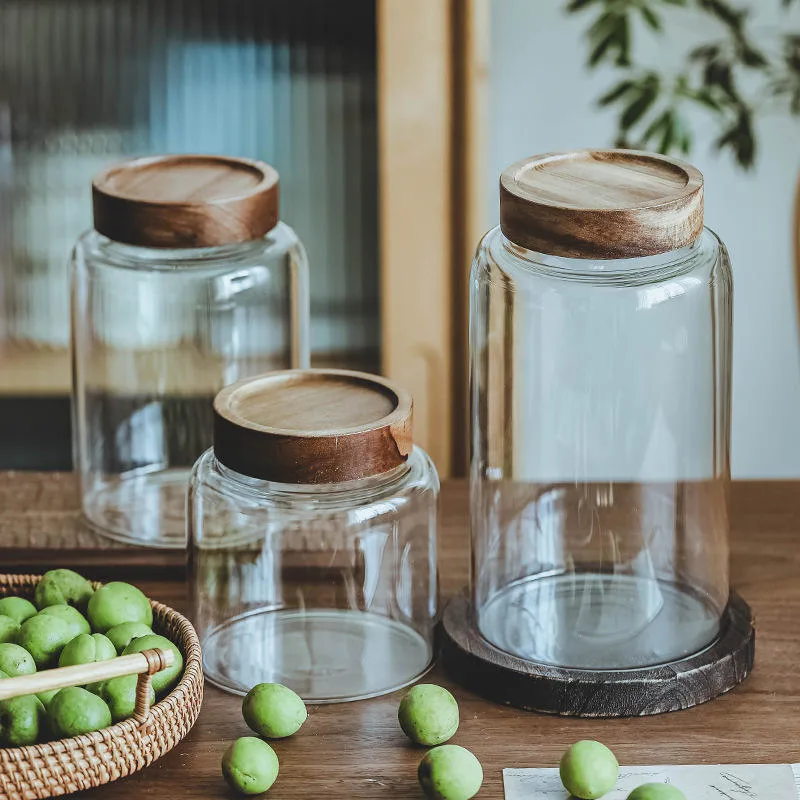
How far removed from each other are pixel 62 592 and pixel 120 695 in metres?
0.15

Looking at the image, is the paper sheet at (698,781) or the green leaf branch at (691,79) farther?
the green leaf branch at (691,79)

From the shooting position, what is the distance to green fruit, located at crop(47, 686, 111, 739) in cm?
77

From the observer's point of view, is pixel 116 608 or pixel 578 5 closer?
pixel 116 608

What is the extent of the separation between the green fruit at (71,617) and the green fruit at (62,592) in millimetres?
41

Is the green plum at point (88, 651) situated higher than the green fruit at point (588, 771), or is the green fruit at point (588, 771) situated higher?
the green plum at point (88, 651)

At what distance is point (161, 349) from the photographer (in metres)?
1.29

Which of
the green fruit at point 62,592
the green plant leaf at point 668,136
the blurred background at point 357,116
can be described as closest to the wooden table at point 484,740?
the green fruit at point 62,592

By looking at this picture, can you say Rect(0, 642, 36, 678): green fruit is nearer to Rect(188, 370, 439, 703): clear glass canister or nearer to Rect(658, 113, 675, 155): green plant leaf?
Rect(188, 370, 439, 703): clear glass canister

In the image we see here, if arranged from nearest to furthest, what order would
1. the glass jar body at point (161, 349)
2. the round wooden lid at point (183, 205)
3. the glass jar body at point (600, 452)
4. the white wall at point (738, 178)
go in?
the glass jar body at point (600, 452) → the round wooden lid at point (183, 205) → the glass jar body at point (161, 349) → the white wall at point (738, 178)

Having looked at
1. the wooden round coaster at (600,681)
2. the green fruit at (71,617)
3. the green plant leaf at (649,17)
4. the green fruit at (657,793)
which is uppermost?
the green plant leaf at (649,17)

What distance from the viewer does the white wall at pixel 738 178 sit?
2.11m

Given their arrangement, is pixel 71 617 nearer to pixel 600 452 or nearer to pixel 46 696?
pixel 46 696

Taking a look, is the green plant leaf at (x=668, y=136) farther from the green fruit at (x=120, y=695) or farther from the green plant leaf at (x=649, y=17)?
the green fruit at (x=120, y=695)

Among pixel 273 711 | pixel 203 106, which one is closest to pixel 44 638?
pixel 273 711
